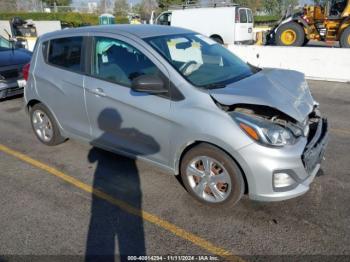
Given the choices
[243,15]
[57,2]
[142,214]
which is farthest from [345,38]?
[57,2]

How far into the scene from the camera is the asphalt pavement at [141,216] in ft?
9.46

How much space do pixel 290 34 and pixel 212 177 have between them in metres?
14.0

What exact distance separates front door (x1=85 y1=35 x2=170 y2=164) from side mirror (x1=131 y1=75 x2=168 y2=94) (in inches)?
3.3

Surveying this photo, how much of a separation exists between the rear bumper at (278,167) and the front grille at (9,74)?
6.57 metres

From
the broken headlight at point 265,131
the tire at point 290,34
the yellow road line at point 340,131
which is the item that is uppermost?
the tire at point 290,34

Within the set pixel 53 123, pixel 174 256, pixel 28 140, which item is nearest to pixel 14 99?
pixel 28 140

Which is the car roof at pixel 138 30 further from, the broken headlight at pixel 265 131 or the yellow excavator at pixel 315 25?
the yellow excavator at pixel 315 25

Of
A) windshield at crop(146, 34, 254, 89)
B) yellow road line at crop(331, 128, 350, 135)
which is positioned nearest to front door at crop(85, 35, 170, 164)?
windshield at crop(146, 34, 254, 89)

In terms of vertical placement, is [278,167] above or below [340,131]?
above

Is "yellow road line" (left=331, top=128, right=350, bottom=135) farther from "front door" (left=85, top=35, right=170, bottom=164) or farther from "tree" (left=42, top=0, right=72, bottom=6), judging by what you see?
"tree" (left=42, top=0, right=72, bottom=6)

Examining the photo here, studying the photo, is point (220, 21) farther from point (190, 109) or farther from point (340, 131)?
point (190, 109)

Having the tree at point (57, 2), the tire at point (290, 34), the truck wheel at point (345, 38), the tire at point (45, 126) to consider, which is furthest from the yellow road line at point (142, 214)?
the tree at point (57, 2)

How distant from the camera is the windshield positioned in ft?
11.6

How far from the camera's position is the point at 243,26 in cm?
1816
